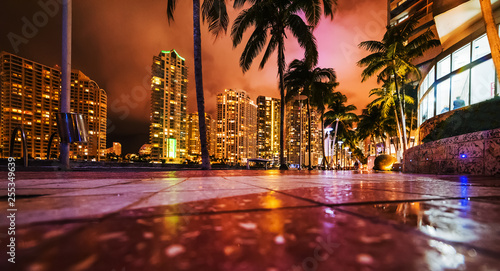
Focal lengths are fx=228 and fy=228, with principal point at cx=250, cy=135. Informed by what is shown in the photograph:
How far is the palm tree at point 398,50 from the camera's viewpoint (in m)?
15.6

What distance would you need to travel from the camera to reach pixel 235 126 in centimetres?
11638

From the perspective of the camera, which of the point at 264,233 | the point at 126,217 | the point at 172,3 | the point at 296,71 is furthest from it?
the point at 296,71

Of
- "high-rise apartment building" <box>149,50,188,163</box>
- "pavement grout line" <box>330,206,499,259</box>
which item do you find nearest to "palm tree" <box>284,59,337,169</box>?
"pavement grout line" <box>330,206,499,259</box>

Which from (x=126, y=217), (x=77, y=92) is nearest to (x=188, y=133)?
(x=77, y=92)

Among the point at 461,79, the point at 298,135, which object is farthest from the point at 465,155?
the point at 298,135

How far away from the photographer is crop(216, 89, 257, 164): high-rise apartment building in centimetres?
11107

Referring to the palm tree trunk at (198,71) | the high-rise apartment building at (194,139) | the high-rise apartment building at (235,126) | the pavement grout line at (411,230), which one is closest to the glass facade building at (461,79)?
the palm tree trunk at (198,71)

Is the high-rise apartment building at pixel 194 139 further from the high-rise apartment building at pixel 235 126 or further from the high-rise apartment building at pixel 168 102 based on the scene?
the high-rise apartment building at pixel 168 102

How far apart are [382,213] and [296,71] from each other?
21551 millimetres

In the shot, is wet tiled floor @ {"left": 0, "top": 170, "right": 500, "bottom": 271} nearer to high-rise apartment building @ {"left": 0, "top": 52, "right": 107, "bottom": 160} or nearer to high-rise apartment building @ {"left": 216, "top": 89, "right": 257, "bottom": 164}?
high-rise apartment building @ {"left": 0, "top": 52, "right": 107, "bottom": 160}

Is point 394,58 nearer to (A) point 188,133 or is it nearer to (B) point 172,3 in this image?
(B) point 172,3

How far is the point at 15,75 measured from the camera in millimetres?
27188

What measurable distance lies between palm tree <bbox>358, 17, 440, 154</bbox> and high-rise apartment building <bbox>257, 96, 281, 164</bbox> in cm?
7680

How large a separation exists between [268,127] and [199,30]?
10572cm
